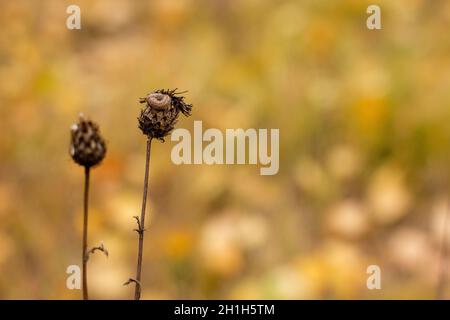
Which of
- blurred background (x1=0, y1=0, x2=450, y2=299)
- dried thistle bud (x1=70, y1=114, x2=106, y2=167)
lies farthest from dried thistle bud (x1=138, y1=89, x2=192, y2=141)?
blurred background (x1=0, y1=0, x2=450, y2=299)

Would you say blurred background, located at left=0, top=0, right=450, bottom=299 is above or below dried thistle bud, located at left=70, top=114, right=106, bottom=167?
above

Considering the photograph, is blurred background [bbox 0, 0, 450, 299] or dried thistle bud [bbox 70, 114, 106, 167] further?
blurred background [bbox 0, 0, 450, 299]

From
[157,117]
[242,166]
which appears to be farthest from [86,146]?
[242,166]

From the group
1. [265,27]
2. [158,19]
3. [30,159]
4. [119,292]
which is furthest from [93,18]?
[119,292]

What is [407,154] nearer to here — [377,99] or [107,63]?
[377,99]

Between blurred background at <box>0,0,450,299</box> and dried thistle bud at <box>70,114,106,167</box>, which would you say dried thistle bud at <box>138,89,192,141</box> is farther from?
blurred background at <box>0,0,450,299</box>

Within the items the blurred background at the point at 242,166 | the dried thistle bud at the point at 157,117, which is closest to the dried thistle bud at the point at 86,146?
the dried thistle bud at the point at 157,117

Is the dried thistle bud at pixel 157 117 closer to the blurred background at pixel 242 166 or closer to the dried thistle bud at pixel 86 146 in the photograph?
the dried thistle bud at pixel 86 146
